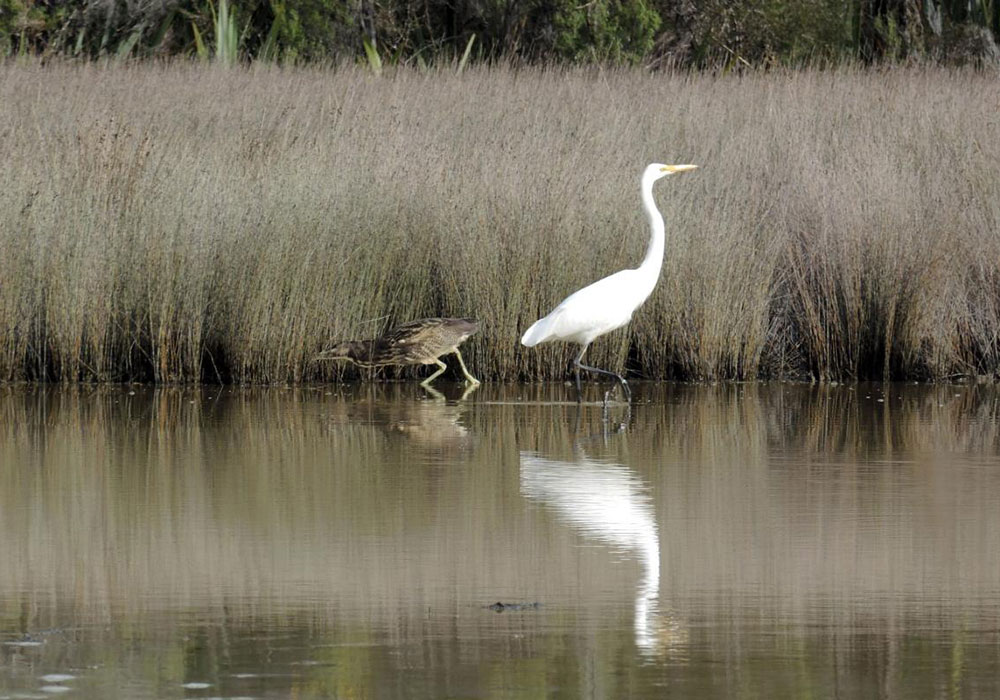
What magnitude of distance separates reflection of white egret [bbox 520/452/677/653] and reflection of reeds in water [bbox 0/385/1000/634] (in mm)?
69

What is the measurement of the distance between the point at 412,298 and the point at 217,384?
147 cm

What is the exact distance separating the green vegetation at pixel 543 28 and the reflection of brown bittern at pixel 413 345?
469 inches

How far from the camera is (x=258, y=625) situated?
16.0ft

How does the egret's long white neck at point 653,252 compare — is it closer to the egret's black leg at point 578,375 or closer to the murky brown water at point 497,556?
the egret's black leg at point 578,375

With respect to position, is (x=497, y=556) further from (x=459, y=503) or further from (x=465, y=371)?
(x=465, y=371)

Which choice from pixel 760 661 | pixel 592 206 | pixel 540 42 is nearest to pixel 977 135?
pixel 592 206

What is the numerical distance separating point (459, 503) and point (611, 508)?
0.58m

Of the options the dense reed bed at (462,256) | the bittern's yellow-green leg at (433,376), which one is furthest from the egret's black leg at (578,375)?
the bittern's yellow-green leg at (433,376)

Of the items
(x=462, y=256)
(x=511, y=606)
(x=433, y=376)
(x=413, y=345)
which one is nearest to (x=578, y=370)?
(x=413, y=345)

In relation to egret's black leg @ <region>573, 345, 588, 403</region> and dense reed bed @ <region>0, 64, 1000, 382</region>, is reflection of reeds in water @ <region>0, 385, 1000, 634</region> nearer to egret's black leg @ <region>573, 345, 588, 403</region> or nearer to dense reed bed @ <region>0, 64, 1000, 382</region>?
egret's black leg @ <region>573, 345, 588, 403</region>

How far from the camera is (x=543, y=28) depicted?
25.1 meters

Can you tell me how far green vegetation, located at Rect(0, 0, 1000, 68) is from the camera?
23500 mm

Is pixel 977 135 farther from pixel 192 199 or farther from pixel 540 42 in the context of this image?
pixel 540 42

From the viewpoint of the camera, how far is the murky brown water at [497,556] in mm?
4492
